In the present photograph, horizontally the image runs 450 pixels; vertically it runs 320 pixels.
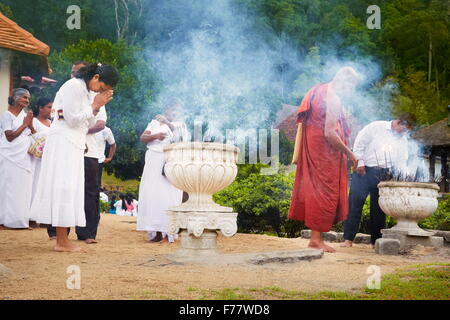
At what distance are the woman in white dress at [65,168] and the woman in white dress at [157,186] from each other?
1.49m

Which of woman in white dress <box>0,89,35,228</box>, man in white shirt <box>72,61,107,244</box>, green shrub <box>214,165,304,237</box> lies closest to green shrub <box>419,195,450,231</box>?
green shrub <box>214,165,304,237</box>

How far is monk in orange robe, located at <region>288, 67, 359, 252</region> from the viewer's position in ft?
19.7

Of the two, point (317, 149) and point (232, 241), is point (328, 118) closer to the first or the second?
point (317, 149)

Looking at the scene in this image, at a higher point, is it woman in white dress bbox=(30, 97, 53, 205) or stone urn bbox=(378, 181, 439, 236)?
woman in white dress bbox=(30, 97, 53, 205)

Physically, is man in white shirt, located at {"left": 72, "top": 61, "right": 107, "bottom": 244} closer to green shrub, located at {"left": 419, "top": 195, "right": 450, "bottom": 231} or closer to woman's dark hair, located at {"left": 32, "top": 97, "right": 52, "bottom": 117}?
woman's dark hair, located at {"left": 32, "top": 97, "right": 52, "bottom": 117}

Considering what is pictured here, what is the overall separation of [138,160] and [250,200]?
39.8 ft

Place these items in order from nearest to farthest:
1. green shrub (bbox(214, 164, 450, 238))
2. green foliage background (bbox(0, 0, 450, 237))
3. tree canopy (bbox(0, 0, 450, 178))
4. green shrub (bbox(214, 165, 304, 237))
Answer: green shrub (bbox(214, 164, 450, 238))
green shrub (bbox(214, 165, 304, 237))
green foliage background (bbox(0, 0, 450, 237))
tree canopy (bbox(0, 0, 450, 178))

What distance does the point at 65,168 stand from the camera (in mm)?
5312

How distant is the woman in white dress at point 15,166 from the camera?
7.60 metres

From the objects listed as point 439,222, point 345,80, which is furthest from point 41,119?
point 439,222

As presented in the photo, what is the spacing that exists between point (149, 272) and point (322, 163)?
2.69 metres

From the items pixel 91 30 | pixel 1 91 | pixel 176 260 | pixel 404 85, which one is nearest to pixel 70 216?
pixel 176 260

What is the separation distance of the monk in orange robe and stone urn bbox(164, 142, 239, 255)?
3.81 feet

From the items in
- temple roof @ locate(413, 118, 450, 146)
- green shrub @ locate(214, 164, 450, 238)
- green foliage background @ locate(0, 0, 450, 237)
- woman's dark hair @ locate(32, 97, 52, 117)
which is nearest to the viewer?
woman's dark hair @ locate(32, 97, 52, 117)
